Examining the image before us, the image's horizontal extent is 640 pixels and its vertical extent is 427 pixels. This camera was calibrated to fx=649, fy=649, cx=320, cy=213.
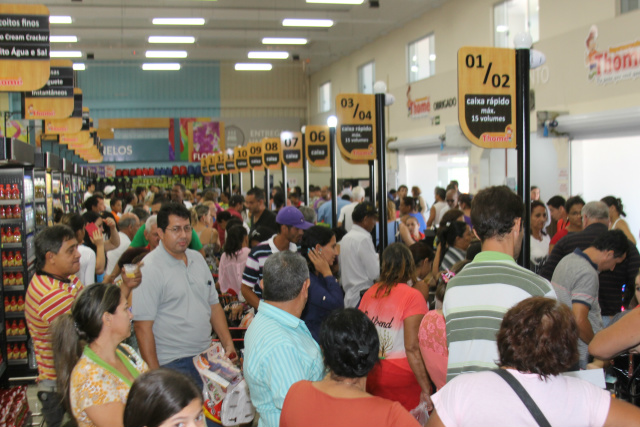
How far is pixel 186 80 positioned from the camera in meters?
26.6

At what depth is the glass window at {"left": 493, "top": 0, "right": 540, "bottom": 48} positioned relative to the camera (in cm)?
1223

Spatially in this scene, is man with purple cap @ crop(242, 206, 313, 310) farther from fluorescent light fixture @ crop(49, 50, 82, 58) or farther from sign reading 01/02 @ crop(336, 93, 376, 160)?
fluorescent light fixture @ crop(49, 50, 82, 58)

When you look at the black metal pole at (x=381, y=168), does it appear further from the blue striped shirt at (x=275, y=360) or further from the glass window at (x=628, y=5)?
the glass window at (x=628, y=5)

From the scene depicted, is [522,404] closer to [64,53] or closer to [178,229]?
[178,229]

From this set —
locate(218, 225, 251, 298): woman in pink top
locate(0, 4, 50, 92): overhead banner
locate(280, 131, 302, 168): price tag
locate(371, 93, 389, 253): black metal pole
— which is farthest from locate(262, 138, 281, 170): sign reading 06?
locate(218, 225, 251, 298): woman in pink top

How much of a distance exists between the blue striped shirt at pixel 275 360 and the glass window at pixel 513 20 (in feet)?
35.9

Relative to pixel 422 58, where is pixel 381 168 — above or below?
below

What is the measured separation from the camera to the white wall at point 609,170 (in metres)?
10.8

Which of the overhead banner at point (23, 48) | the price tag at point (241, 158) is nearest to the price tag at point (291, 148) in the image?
the price tag at point (241, 158)

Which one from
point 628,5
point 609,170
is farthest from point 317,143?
point 628,5

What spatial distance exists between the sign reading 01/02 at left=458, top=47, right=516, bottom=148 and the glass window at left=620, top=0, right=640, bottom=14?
6730mm

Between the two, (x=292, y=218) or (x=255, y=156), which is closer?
(x=292, y=218)

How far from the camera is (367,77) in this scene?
21.1 meters

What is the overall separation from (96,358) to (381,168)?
3740mm
